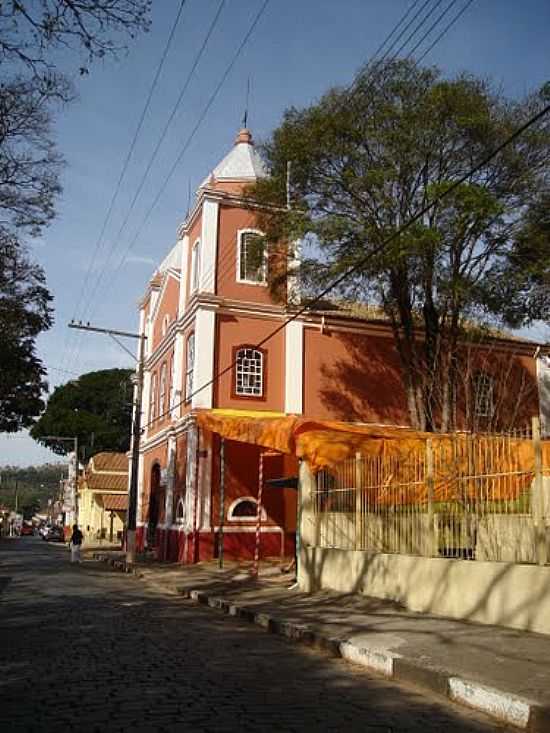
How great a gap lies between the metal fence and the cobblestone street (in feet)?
9.14

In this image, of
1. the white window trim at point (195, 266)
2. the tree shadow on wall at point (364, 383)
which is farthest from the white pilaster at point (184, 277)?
the tree shadow on wall at point (364, 383)

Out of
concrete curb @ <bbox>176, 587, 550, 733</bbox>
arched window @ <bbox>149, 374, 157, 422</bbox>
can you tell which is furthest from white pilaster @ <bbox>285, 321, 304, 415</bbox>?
concrete curb @ <bbox>176, 587, 550, 733</bbox>

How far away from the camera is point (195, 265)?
26.0 metres

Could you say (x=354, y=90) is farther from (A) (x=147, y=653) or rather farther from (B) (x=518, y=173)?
(A) (x=147, y=653)

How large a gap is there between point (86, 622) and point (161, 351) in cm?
2011

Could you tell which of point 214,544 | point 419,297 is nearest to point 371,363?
point 419,297

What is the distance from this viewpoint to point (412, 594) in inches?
441

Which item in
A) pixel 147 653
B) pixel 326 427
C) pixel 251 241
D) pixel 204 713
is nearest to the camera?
pixel 204 713

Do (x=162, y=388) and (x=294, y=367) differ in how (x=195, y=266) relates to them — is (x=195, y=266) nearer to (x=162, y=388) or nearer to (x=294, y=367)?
(x=294, y=367)

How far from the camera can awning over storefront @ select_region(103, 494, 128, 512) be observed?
1781 inches

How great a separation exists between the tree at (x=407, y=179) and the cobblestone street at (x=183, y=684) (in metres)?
10.5

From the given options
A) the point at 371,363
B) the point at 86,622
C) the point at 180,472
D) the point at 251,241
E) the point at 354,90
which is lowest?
the point at 86,622

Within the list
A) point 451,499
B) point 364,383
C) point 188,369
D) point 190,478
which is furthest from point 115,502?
point 451,499

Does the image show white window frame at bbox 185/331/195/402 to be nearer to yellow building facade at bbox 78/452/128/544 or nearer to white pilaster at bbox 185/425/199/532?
white pilaster at bbox 185/425/199/532
